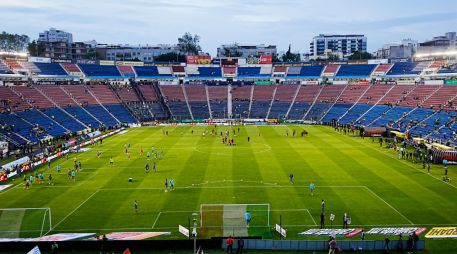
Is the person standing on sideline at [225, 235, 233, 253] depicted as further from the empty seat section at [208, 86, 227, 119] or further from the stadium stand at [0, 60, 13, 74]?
the empty seat section at [208, 86, 227, 119]

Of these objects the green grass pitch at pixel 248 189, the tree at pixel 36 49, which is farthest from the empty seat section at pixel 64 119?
the tree at pixel 36 49

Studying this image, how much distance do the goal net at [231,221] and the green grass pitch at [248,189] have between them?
309mm

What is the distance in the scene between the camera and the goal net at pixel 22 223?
87.8 feet

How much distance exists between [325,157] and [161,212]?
28.1 meters

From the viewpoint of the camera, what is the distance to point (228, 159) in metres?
54.5

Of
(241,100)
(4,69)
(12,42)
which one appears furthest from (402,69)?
(12,42)

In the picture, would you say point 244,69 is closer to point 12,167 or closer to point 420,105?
point 420,105

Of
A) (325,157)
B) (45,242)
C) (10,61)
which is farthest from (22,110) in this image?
(45,242)

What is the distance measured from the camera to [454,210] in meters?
32.5

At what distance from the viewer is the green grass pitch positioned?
102 feet

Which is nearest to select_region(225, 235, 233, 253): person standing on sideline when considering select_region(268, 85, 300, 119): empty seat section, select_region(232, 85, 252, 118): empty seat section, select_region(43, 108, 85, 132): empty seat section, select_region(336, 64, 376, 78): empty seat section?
select_region(43, 108, 85, 132): empty seat section

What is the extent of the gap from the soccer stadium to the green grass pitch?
0.68 feet

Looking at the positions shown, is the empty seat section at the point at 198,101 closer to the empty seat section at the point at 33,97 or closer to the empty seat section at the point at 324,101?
the empty seat section at the point at 324,101

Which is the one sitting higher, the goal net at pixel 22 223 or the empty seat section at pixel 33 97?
the empty seat section at pixel 33 97
